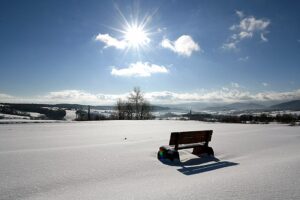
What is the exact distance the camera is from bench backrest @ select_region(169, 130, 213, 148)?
672 cm

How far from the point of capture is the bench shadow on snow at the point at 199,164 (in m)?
5.47

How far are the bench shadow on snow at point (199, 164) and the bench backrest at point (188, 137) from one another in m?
0.57

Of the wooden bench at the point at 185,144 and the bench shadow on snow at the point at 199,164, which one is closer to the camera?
the bench shadow on snow at the point at 199,164

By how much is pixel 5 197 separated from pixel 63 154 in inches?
125

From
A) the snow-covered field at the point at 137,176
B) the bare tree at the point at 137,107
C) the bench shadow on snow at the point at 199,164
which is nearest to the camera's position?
the snow-covered field at the point at 137,176

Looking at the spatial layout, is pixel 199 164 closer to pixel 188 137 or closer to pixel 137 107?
pixel 188 137

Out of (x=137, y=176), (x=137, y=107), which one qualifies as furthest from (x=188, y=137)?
(x=137, y=107)

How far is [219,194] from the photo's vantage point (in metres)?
3.64

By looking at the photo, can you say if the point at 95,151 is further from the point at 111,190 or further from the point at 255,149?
the point at 255,149

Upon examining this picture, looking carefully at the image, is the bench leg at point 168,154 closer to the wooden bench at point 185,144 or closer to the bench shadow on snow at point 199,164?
the wooden bench at point 185,144

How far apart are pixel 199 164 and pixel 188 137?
1.04 metres

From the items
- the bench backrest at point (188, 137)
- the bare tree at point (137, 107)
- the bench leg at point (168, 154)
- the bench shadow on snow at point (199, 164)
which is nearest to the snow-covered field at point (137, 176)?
the bench shadow on snow at point (199, 164)

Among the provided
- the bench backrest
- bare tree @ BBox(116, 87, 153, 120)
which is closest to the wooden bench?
the bench backrest

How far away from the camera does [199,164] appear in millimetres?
6188
